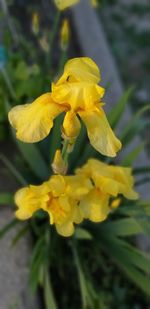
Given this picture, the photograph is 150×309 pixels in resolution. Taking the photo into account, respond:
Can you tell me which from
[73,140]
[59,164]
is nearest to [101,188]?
[59,164]

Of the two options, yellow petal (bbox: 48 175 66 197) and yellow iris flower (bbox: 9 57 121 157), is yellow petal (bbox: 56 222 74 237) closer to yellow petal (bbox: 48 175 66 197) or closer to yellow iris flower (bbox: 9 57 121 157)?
yellow petal (bbox: 48 175 66 197)

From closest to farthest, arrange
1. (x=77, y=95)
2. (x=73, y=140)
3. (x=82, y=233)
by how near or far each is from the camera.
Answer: (x=77, y=95), (x=73, y=140), (x=82, y=233)

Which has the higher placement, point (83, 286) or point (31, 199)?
point (31, 199)

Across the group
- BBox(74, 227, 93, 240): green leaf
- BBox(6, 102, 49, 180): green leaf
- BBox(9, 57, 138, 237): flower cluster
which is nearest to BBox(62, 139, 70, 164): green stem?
BBox(9, 57, 138, 237): flower cluster

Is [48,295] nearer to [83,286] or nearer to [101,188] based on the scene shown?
[83,286]

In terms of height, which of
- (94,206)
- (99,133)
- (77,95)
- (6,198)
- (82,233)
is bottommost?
(82,233)

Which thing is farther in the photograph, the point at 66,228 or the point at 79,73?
the point at 66,228

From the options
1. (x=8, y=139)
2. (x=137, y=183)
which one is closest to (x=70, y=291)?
(x=137, y=183)
